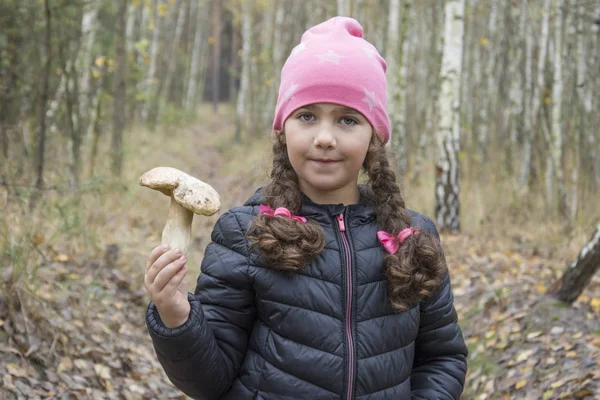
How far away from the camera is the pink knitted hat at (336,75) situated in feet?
6.47

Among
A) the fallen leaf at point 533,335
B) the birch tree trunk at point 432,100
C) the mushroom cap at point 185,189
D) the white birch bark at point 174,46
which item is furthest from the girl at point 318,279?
the white birch bark at point 174,46

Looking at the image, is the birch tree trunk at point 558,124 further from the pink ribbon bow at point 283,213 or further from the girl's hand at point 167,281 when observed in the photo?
the girl's hand at point 167,281

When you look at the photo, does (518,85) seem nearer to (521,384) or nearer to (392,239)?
(521,384)

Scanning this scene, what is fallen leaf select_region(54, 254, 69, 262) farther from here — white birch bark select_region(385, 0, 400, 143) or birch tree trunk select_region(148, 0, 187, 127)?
birch tree trunk select_region(148, 0, 187, 127)

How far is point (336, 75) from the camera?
1.98 metres

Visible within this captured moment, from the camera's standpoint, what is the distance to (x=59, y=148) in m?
8.99

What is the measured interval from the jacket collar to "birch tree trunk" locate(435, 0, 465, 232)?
20.8 feet

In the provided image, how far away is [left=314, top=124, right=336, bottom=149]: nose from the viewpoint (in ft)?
6.16

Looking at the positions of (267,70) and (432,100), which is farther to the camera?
(267,70)

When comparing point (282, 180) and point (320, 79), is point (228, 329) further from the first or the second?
point (320, 79)

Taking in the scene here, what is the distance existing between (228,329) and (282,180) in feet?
1.71

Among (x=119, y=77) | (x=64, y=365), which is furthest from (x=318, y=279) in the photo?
(x=119, y=77)

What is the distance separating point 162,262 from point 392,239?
0.77 m

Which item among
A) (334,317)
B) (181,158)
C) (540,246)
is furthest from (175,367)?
(181,158)
